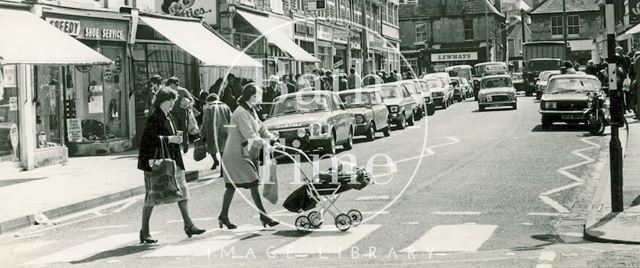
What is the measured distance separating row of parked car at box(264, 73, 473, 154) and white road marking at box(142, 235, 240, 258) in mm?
10259

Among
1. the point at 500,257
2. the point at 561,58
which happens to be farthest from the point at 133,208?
the point at 561,58

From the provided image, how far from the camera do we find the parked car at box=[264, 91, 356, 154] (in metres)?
21.2

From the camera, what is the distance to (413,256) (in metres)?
9.15

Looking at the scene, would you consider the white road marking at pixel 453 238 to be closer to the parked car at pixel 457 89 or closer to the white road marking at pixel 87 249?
the white road marking at pixel 87 249

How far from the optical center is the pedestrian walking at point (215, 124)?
16859 mm

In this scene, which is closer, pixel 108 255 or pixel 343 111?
pixel 108 255

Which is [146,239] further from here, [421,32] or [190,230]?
[421,32]

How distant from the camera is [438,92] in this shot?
4438cm

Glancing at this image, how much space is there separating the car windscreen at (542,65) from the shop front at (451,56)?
117ft

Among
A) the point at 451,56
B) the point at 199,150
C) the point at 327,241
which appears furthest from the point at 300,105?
the point at 451,56

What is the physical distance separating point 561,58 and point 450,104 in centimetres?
1479

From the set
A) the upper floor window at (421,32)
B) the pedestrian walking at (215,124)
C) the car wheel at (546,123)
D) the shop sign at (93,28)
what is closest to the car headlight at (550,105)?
the car wheel at (546,123)

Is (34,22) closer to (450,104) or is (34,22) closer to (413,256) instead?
(413,256)

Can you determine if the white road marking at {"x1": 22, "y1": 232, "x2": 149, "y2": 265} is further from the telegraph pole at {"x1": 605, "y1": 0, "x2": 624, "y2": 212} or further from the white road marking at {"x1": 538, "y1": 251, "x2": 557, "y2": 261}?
the telegraph pole at {"x1": 605, "y1": 0, "x2": 624, "y2": 212}
